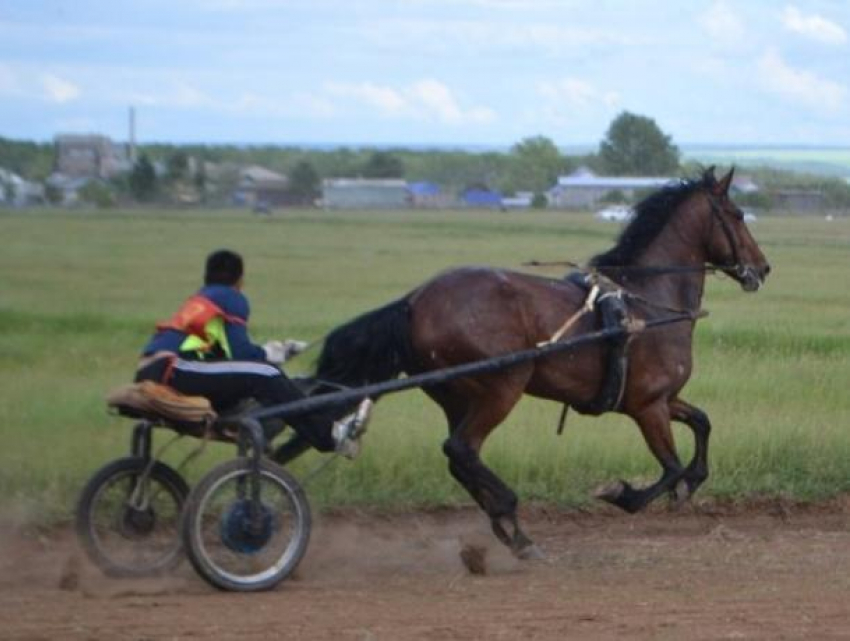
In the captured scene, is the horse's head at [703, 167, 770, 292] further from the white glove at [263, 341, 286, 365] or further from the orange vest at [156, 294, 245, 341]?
the orange vest at [156, 294, 245, 341]

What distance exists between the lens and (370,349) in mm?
9500

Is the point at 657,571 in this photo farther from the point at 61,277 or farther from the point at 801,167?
the point at 61,277

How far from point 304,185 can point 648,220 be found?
69.6 meters

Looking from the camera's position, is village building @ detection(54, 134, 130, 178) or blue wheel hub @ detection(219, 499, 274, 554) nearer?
blue wheel hub @ detection(219, 499, 274, 554)

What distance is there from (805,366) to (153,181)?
50.1 metres

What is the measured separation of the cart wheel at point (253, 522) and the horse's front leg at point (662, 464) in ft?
6.68

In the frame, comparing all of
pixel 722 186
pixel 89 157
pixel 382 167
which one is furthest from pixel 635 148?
pixel 382 167

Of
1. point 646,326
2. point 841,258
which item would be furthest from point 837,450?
point 841,258

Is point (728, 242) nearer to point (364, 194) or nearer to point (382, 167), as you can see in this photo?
point (364, 194)

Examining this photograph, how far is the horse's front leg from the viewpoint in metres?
9.80

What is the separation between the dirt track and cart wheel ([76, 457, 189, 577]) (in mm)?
125

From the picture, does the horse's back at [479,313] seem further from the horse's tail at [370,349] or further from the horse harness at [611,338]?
the horse harness at [611,338]

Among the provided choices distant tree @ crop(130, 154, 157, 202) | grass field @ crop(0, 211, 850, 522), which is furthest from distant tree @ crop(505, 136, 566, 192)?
grass field @ crop(0, 211, 850, 522)

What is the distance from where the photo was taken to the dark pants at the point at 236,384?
8617mm
